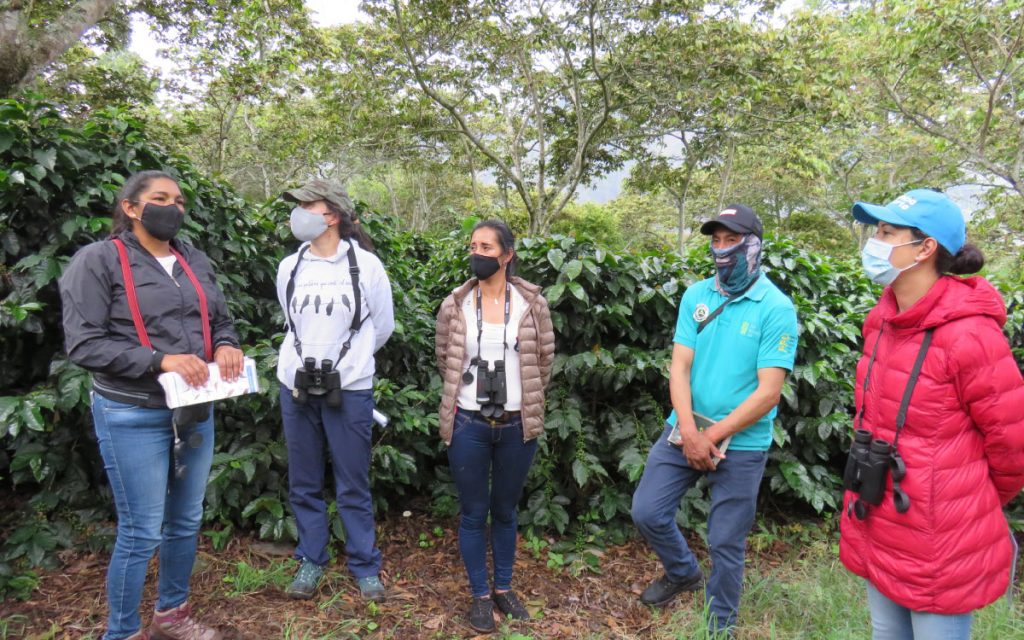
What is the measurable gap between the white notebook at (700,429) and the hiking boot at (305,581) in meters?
1.96

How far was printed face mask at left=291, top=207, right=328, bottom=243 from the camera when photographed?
3002 millimetres

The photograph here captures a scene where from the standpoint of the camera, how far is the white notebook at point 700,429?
2.74 metres

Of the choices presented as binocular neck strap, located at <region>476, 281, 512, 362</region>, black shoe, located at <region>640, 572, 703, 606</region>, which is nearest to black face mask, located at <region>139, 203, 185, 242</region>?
binocular neck strap, located at <region>476, 281, 512, 362</region>

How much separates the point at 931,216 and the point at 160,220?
289 centimetres

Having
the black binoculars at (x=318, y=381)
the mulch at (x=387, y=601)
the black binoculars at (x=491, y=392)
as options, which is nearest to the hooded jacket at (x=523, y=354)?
the black binoculars at (x=491, y=392)

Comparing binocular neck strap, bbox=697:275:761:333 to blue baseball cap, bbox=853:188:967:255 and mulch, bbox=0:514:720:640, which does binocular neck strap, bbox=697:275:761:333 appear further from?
mulch, bbox=0:514:720:640

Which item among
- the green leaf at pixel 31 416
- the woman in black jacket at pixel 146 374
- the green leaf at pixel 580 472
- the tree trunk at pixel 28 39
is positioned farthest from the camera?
the tree trunk at pixel 28 39

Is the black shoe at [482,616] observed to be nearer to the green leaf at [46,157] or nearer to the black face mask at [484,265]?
the black face mask at [484,265]

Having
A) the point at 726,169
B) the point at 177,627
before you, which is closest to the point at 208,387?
the point at 177,627

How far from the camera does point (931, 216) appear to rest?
6.49 ft

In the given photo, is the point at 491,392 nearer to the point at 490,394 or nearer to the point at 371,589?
the point at 490,394

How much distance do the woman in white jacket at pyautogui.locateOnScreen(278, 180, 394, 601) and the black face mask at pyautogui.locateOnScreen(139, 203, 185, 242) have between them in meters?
0.62

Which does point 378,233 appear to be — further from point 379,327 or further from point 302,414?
point 302,414

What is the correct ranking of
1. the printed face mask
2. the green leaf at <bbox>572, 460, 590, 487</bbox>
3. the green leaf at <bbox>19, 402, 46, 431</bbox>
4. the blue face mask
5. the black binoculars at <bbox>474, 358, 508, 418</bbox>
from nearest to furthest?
the blue face mask → the green leaf at <bbox>19, 402, 46, 431</bbox> → the black binoculars at <bbox>474, 358, 508, 418</bbox> → the printed face mask → the green leaf at <bbox>572, 460, 590, 487</bbox>
